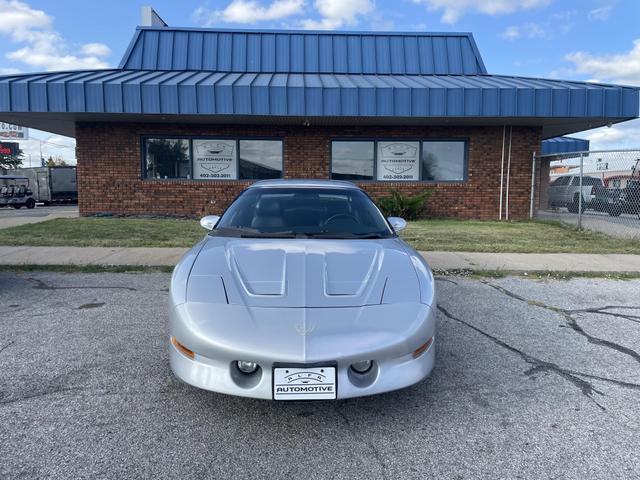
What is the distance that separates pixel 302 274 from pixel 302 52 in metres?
14.2

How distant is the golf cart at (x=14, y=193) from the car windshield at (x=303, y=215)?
83.6 feet

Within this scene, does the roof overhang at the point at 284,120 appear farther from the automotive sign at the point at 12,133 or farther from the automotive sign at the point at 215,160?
the automotive sign at the point at 12,133

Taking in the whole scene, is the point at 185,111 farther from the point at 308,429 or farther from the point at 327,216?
the point at 308,429

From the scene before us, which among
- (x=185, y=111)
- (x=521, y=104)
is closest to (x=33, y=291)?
(x=185, y=111)

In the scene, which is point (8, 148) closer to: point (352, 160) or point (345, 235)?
point (352, 160)

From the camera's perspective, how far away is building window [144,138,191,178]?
45.8 ft

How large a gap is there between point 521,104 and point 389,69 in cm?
485

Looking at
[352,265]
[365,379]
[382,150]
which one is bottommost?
[365,379]

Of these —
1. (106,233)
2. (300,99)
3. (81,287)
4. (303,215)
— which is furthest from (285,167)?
(303,215)

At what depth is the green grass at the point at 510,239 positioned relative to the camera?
29.0 ft

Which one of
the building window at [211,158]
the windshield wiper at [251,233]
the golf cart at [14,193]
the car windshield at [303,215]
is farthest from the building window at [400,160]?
the golf cart at [14,193]

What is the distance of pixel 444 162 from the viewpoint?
14.3 metres

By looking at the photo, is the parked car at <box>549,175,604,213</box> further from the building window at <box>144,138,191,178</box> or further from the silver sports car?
the silver sports car

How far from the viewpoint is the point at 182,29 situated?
15.6 metres
